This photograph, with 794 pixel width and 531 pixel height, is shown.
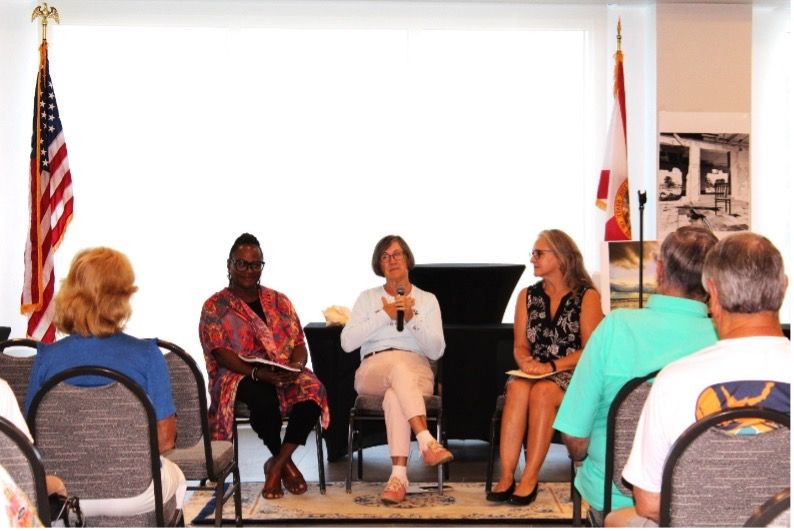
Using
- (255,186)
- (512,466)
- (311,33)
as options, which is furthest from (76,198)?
(512,466)

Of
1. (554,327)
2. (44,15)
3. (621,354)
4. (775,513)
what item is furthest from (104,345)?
(44,15)

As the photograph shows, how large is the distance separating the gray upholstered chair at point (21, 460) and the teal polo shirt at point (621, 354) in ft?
4.96

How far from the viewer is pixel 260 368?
4.97 m

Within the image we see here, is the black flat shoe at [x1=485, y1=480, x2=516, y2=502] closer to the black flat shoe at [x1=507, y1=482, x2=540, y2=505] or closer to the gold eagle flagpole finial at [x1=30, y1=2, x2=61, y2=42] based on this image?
the black flat shoe at [x1=507, y1=482, x2=540, y2=505]

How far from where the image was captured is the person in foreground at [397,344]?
4.92 meters

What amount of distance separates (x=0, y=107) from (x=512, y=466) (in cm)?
447

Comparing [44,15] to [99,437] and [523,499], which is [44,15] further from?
[99,437]

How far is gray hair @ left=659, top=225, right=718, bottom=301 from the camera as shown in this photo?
2887 mm

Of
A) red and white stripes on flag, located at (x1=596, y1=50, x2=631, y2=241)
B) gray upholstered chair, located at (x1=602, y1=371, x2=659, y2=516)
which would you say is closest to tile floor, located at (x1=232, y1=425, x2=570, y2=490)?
red and white stripes on flag, located at (x1=596, y1=50, x2=631, y2=241)

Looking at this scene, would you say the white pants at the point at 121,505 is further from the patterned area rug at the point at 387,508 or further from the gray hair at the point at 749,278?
the gray hair at the point at 749,278

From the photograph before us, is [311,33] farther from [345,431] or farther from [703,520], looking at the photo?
[703,520]

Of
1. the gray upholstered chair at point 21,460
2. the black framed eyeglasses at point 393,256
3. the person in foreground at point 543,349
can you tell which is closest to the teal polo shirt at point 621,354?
the gray upholstered chair at point 21,460

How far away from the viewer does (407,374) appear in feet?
16.3

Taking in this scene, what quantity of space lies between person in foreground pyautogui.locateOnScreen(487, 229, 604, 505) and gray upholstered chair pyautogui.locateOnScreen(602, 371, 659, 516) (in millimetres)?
1857
